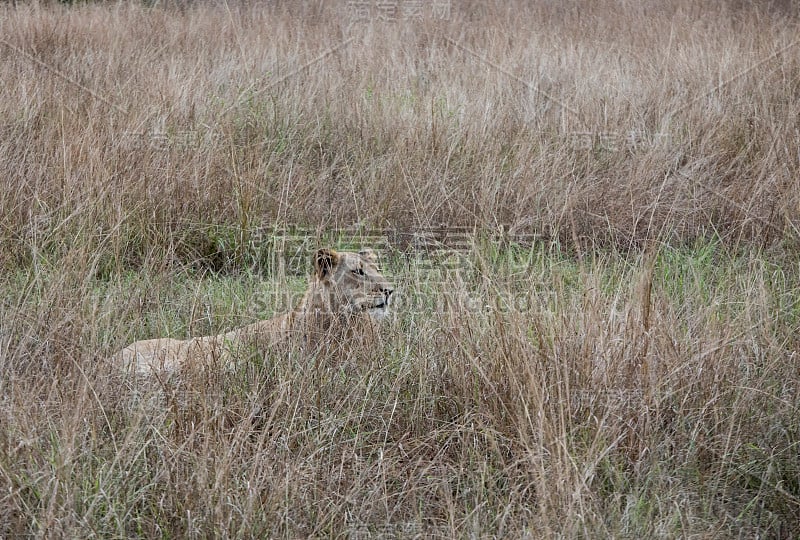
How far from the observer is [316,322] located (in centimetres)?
373

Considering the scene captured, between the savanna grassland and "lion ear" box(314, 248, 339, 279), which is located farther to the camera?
"lion ear" box(314, 248, 339, 279)

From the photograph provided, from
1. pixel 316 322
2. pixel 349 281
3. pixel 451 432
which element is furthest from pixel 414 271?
pixel 451 432

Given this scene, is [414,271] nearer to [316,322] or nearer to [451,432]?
[316,322]

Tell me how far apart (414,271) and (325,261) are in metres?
0.57

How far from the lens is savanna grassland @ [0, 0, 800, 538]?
8.49 feet

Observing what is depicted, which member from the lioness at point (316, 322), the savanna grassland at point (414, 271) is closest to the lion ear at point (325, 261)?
the lioness at point (316, 322)

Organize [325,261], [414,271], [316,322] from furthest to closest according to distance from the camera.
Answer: [414,271] → [325,261] → [316,322]

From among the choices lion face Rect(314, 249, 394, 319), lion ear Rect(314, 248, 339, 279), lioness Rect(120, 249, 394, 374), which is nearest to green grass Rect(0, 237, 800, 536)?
lioness Rect(120, 249, 394, 374)

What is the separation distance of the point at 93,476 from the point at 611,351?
1707 millimetres

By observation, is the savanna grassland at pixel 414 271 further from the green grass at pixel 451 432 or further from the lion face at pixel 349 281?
the lion face at pixel 349 281

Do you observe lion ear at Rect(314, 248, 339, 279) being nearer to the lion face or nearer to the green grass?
the lion face

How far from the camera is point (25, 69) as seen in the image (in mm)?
6672

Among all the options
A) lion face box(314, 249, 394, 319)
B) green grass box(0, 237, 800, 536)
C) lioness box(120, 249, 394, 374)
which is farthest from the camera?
lion face box(314, 249, 394, 319)

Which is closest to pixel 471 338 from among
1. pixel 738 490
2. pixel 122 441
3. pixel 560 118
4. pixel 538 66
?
pixel 738 490
